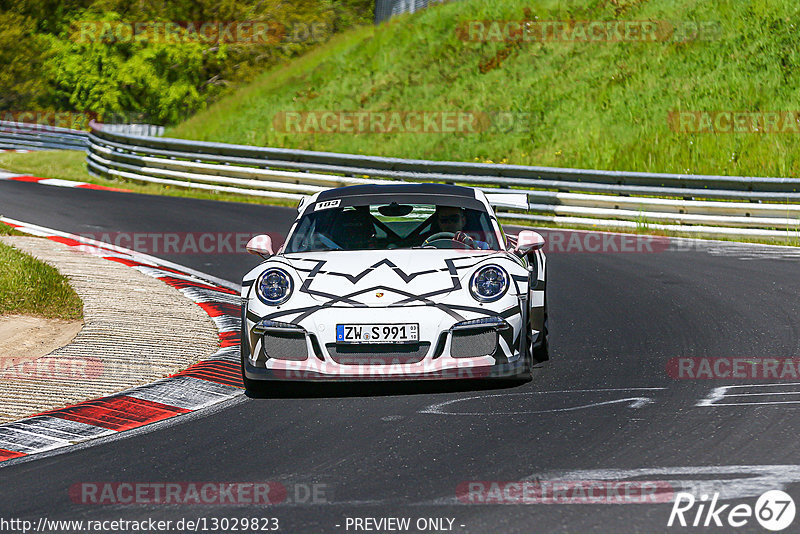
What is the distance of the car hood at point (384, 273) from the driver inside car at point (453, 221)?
48 centimetres

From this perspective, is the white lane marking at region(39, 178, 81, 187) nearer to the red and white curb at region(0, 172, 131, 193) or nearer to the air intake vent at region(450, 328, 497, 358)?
the red and white curb at region(0, 172, 131, 193)

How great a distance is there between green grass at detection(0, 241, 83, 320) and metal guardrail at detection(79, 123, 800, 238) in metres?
6.30

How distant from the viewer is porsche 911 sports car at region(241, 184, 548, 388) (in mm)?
6957

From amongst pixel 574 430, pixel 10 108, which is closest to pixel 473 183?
pixel 574 430

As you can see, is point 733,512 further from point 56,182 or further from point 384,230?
point 56,182

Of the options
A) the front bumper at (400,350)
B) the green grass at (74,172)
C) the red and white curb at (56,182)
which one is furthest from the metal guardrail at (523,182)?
the front bumper at (400,350)

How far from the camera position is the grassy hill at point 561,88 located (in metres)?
23.8

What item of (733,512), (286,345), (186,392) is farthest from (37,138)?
(733,512)

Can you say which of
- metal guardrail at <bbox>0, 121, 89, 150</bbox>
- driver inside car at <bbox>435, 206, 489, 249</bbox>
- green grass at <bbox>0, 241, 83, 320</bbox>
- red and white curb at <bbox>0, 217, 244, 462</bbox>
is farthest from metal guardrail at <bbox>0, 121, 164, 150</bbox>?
driver inside car at <bbox>435, 206, 489, 249</bbox>

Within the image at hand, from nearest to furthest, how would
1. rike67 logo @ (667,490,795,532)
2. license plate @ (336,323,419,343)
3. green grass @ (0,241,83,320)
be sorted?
rike67 logo @ (667,490,795,532) → license plate @ (336,323,419,343) → green grass @ (0,241,83,320)

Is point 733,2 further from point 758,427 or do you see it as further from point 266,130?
point 758,427

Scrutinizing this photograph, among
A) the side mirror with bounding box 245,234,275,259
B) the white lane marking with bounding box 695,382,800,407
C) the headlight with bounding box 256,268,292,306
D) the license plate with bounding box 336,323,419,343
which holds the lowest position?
the white lane marking with bounding box 695,382,800,407

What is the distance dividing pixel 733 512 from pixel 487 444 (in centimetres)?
158

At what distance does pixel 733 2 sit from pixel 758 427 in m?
24.3
